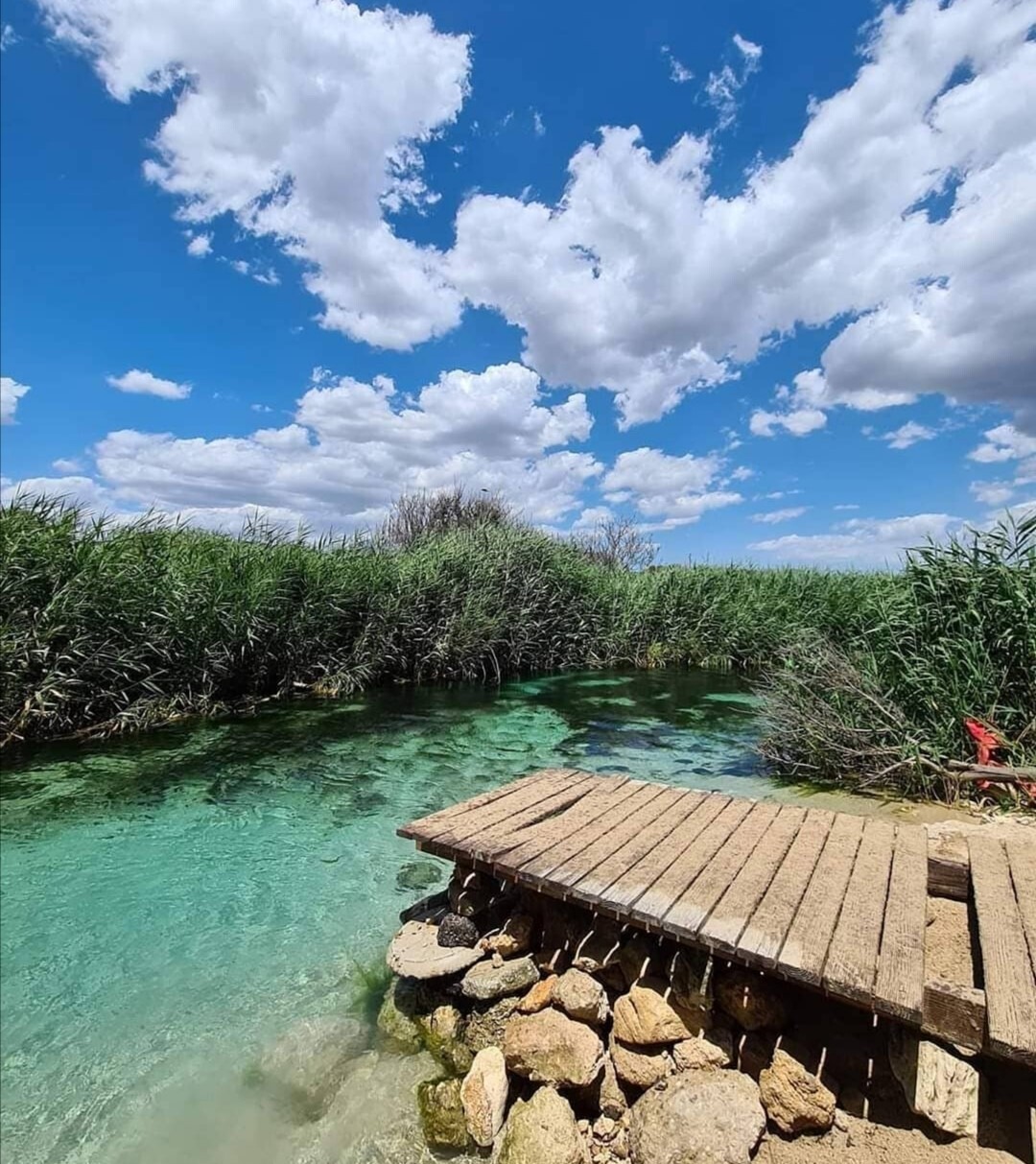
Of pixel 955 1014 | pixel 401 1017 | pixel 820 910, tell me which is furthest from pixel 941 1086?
pixel 401 1017

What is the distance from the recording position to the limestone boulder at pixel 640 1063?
2.49 meters

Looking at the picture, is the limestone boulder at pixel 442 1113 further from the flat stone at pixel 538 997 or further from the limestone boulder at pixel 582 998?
the limestone boulder at pixel 582 998

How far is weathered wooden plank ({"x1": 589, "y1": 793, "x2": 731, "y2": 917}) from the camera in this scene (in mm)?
2660

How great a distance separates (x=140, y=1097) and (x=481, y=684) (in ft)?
32.3

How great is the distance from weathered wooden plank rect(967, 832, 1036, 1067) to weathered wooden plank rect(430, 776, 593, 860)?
2.00 meters

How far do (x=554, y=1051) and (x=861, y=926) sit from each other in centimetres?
131

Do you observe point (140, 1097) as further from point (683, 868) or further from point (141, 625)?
point (141, 625)

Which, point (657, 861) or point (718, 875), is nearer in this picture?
point (718, 875)

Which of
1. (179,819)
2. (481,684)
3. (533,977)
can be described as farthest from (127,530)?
(533,977)

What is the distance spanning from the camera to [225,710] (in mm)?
9117

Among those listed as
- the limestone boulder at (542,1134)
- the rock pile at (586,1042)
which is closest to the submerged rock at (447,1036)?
the rock pile at (586,1042)

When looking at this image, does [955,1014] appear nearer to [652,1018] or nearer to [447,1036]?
[652,1018]

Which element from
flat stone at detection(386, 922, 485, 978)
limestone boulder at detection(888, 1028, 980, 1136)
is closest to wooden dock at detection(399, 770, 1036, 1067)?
limestone boulder at detection(888, 1028, 980, 1136)

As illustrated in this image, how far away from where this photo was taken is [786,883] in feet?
9.25
